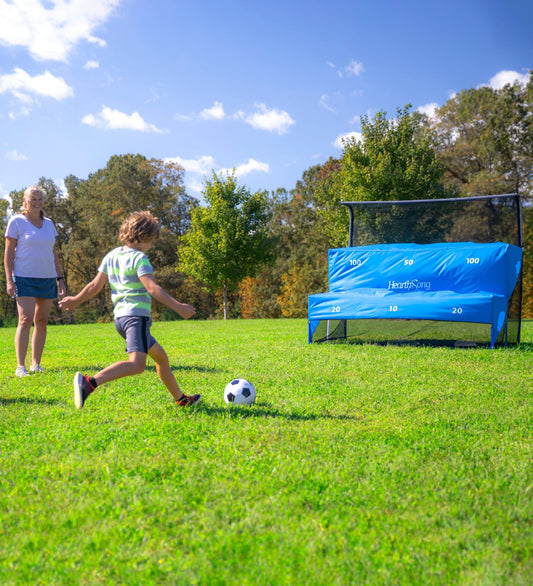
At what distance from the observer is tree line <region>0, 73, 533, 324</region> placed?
74.2 feet

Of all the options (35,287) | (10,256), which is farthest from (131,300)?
(10,256)

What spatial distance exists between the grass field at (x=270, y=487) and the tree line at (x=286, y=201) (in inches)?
207

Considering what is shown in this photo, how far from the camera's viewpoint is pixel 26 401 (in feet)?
15.2

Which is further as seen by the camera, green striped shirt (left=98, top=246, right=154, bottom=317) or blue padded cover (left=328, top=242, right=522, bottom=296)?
blue padded cover (left=328, top=242, right=522, bottom=296)

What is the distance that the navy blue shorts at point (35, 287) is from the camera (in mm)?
5898

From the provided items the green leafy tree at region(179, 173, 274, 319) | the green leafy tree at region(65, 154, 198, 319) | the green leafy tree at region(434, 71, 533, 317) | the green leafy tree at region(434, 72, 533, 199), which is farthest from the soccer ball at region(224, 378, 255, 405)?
the green leafy tree at region(65, 154, 198, 319)

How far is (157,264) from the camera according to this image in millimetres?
38781

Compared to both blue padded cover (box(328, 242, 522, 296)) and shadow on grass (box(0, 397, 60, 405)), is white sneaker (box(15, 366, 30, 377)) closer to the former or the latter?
shadow on grass (box(0, 397, 60, 405))

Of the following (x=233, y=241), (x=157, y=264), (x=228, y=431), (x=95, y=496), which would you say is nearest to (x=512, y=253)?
(x=228, y=431)

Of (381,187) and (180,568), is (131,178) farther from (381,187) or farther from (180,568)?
(180,568)

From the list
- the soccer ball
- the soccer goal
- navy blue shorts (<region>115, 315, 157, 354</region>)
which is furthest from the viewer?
the soccer goal

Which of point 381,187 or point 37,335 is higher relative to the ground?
point 381,187

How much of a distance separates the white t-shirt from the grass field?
57.5 inches

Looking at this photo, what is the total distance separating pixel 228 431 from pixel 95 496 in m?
1.24
